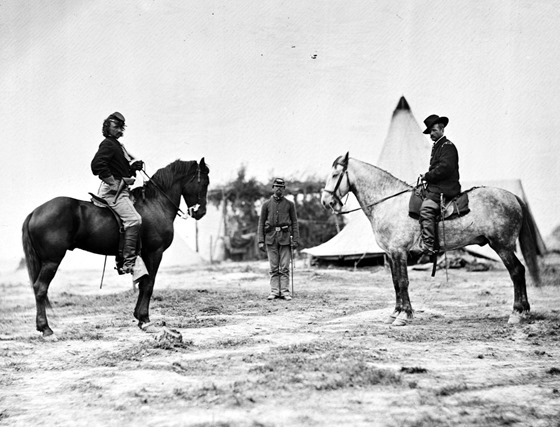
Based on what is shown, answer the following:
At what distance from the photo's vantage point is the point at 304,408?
116 inches

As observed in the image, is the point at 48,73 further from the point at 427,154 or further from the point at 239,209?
the point at 239,209

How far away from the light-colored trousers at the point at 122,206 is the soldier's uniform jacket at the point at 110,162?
168mm

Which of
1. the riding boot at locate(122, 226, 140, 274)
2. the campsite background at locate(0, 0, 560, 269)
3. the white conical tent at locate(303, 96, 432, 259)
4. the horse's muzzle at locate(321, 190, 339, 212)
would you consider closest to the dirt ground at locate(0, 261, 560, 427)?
the riding boot at locate(122, 226, 140, 274)

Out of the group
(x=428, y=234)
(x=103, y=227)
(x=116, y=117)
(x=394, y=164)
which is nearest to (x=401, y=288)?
(x=428, y=234)

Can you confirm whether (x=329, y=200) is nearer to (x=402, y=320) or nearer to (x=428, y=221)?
(x=428, y=221)

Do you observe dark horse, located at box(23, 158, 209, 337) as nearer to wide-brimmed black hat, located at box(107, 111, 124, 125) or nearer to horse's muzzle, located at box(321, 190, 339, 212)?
wide-brimmed black hat, located at box(107, 111, 124, 125)

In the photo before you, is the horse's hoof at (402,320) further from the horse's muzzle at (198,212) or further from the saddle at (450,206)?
the horse's muzzle at (198,212)

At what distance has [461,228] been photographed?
6.54m

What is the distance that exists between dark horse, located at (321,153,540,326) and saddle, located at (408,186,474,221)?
0.28 ft

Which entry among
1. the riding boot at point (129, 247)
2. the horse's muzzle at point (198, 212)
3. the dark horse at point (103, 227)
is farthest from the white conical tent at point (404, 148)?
the riding boot at point (129, 247)

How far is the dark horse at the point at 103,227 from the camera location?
19.2 ft

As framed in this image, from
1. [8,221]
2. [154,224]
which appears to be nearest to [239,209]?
[8,221]

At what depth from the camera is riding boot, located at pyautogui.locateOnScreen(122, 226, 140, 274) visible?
6105 millimetres

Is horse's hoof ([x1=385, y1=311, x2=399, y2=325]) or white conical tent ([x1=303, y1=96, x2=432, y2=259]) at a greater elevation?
white conical tent ([x1=303, y1=96, x2=432, y2=259])
